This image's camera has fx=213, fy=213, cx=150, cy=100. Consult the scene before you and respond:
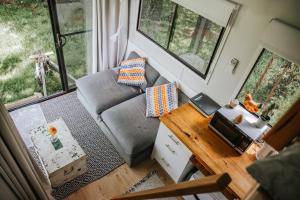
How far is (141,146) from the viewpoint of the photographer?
234 centimetres

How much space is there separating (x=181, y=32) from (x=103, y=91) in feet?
4.15

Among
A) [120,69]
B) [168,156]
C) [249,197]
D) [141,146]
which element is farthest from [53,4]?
[249,197]


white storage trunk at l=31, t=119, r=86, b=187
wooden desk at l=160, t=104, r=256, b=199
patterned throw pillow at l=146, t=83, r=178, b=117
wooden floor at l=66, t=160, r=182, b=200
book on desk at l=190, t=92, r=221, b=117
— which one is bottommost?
wooden floor at l=66, t=160, r=182, b=200

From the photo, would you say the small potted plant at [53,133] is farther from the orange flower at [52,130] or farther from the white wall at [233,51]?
the white wall at [233,51]

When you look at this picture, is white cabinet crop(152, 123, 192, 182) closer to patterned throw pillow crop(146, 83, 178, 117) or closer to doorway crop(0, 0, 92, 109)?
patterned throw pillow crop(146, 83, 178, 117)

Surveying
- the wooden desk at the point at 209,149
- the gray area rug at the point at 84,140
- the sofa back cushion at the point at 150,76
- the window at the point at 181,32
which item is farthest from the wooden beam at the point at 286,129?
the sofa back cushion at the point at 150,76

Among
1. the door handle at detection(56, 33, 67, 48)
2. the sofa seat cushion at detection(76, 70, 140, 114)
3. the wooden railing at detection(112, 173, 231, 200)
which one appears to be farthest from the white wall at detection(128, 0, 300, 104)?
the wooden railing at detection(112, 173, 231, 200)

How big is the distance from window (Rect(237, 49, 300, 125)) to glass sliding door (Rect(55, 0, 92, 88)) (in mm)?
2273

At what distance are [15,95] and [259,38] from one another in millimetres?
3632

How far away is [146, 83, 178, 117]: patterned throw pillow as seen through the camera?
263 cm

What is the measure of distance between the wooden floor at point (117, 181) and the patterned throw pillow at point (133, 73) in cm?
109

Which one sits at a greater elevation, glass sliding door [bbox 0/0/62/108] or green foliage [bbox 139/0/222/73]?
green foliage [bbox 139/0/222/73]

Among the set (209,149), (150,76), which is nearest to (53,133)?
(150,76)

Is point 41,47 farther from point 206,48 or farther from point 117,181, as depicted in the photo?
point 206,48
